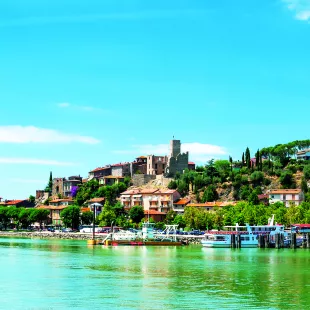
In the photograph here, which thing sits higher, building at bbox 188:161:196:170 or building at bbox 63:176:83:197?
building at bbox 188:161:196:170

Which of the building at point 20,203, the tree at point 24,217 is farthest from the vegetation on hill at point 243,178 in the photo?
the building at point 20,203

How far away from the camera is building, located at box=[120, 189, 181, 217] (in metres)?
140

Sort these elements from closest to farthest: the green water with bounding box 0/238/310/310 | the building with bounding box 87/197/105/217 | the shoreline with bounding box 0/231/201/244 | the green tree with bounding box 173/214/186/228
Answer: the green water with bounding box 0/238/310/310 < the green tree with bounding box 173/214/186/228 < the shoreline with bounding box 0/231/201/244 < the building with bounding box 87/197/105/217

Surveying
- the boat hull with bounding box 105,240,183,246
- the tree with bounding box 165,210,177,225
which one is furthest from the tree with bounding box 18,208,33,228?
the boat hull with bounding box 105,240,183,246

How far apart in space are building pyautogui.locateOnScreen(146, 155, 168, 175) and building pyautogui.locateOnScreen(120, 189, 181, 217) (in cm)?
1411

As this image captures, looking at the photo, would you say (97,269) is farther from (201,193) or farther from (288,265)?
(201,193)

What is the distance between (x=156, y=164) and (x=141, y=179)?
23.9 feet

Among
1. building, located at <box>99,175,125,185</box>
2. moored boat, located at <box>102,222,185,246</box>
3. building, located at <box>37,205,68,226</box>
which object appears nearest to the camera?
moored boat, located at <box>102,222,185,246</box>

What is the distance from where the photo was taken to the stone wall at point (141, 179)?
15600cm

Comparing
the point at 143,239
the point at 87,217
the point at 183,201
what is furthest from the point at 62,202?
the point at 143,239

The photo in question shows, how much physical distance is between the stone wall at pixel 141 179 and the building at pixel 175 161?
13.3 ft

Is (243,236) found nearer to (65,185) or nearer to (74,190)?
(74,190)

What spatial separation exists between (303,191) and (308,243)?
35.1 m

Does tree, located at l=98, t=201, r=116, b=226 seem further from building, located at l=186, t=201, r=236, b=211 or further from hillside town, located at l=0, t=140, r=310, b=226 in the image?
building, located at l=186, t=201, r=236, b=211
